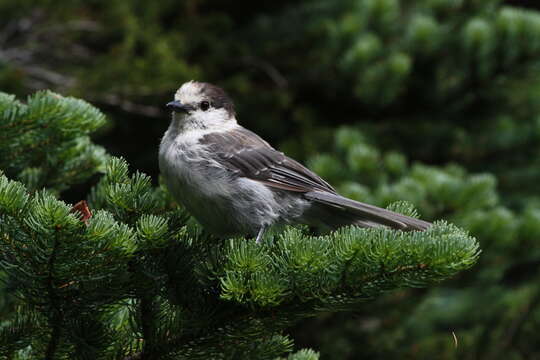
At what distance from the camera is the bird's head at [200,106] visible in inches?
159

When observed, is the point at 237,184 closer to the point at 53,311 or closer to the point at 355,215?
the point at 355,215

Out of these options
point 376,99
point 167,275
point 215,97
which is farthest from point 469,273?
point 167,275

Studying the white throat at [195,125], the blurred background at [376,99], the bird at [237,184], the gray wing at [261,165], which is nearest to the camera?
the bird at [237,184]

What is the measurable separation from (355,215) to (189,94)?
134cm

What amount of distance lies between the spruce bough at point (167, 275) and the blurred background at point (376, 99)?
2396 millimetres

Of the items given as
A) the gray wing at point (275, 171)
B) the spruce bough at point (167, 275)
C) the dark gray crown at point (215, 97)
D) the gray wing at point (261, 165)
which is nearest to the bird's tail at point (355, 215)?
the gray wing at point (275, 171)

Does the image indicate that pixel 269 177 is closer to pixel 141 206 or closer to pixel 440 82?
pixel 141 206

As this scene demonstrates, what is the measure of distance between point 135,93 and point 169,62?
1.39 ft

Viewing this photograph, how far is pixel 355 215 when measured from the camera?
3557 mm

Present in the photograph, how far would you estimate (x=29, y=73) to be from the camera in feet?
20.5

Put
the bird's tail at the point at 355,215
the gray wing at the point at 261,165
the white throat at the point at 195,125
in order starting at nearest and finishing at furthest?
the bird's tail at the point at 355,215, the gray wing at the point at 261,165, the white throat at the point at 195,125

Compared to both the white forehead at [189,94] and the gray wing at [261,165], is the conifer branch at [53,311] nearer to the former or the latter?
the gray wing at [261,165]

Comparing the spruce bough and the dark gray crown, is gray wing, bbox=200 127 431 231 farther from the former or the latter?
the spruce bough

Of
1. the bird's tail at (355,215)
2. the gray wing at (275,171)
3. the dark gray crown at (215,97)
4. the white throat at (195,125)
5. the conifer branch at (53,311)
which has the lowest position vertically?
the conifer branch at (53,311)
